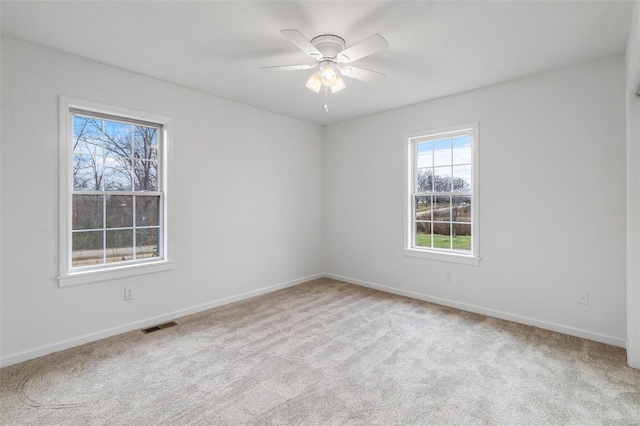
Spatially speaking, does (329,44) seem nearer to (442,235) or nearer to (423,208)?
(423,208)

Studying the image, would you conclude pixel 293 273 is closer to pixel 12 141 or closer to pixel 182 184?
pixel 182 184

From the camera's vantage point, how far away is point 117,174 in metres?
3.25

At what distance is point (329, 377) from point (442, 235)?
2575mm

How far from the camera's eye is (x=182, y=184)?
3646mm

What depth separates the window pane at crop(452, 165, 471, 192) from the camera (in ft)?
13.0

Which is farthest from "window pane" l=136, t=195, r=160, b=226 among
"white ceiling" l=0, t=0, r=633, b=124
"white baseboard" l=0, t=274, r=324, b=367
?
"white ceiling" l=0, t=0, r=633, b=124

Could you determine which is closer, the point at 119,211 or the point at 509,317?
the point at 119,211

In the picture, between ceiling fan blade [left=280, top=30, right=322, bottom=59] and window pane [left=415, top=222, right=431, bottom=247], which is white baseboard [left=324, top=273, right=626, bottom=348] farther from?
ceiling fan blade [left=280, top=30, right=322, bottom=59]

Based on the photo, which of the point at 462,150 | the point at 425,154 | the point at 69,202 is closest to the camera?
the point at 69,202

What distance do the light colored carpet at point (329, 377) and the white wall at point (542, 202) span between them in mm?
338

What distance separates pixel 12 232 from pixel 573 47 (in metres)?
4.99

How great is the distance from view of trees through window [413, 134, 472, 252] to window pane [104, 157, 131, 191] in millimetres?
3546

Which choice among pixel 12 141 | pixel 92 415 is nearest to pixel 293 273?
pixel 92 415

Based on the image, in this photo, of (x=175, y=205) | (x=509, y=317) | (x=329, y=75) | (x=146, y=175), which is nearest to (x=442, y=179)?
(x=509, y=317)
